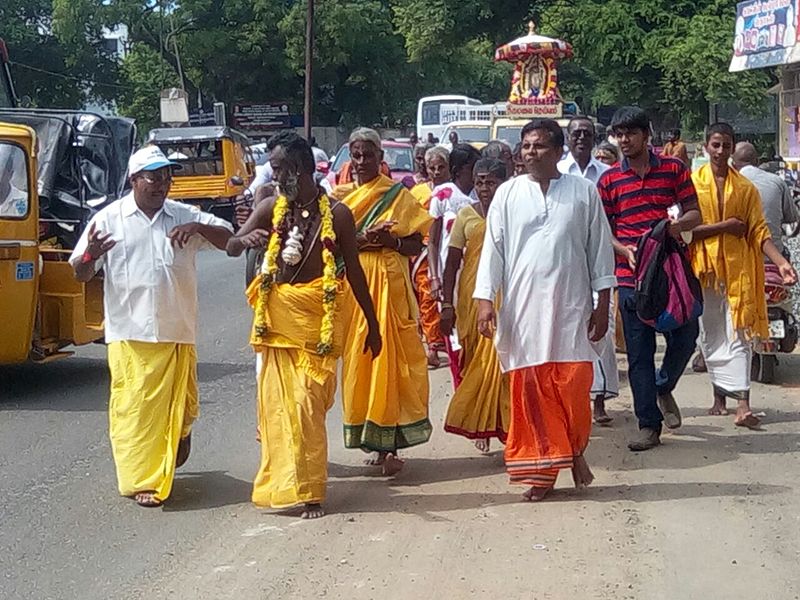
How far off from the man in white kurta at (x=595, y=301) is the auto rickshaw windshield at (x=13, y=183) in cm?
389

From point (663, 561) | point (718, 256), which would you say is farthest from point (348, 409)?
point (718, 256)

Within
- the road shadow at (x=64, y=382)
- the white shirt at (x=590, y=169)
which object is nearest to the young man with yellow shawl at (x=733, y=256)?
the white shirt at (x=590, y=169)

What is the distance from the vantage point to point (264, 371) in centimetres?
590

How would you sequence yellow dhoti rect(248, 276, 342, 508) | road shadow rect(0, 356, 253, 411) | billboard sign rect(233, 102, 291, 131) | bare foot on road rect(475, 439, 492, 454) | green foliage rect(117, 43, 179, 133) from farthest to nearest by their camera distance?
green foliage rect(117, 43, 179, 133), billboard sign rect(233, 102, 291, 131), road shadow rect(0, 356, 253, 411), bare foot on road rect(475, 439, 492, 454), yellow dhoti rect(248, 276, 342, 508)

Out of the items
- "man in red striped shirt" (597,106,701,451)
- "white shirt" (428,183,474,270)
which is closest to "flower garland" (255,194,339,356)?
"man in red striped shirt" (597,106,701,451)

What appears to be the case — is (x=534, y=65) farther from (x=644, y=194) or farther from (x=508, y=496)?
(x=508, y=496)

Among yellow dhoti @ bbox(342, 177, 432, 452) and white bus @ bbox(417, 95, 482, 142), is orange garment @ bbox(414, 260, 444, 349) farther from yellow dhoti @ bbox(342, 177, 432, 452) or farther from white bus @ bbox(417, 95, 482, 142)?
white bus @ bbox(417, 95, 482, 142)

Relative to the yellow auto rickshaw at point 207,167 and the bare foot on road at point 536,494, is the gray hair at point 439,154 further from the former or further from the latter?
the yellow auto rickshaw at point 207,167

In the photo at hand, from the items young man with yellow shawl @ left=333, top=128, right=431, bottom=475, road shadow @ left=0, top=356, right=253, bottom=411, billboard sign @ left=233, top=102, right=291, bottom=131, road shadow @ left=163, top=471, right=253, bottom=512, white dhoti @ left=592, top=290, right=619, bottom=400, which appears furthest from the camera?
billboard sign @ left=233, top=102, right=291, bottom=131

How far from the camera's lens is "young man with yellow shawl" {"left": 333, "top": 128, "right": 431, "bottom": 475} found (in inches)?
256

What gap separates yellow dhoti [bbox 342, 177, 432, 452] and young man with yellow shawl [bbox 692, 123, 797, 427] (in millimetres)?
2039

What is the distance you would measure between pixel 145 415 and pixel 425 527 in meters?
1.53

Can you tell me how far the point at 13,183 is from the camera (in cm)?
880

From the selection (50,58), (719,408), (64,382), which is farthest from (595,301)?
(50,58)
